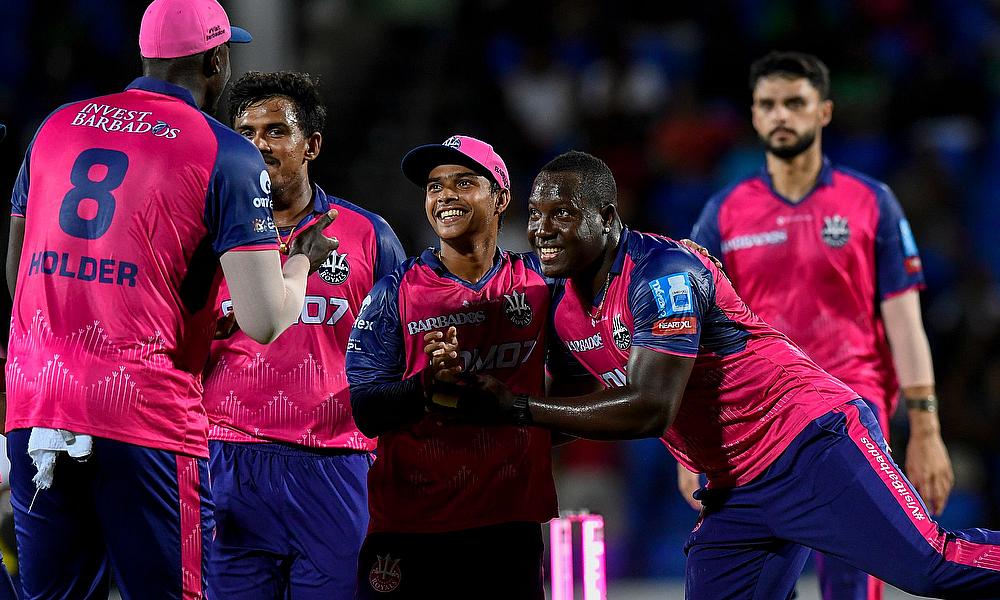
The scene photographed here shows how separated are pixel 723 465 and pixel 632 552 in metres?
4.32

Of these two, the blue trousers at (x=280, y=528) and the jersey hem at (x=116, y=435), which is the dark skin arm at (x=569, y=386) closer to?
the blue trousers at (x=280, y=528)

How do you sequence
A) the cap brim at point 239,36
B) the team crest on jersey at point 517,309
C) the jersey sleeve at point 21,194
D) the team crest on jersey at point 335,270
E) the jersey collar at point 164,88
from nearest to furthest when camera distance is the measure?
the jersey collar at point 164,88 → the jersey sleeve at point 21,194 → the cap brim at point 239,36 → the team crest on jersey at point 517,309 → the team crest on jersey at point 335,270

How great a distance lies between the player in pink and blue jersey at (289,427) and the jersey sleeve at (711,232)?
2.11 metres

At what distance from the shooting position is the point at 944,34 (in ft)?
38.3

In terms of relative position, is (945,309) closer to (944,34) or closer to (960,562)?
(944,34)

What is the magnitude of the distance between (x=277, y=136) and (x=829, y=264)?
2.75 m

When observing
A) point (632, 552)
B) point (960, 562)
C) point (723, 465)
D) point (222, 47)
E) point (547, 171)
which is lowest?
point (632, 552)

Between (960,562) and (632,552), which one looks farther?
(632,552)

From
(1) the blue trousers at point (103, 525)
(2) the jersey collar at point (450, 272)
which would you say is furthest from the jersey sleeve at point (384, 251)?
(1) the blue trousers at point (103, 525)

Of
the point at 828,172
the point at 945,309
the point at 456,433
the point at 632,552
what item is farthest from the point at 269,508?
the point at 945,309

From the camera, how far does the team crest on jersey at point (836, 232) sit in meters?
6.00

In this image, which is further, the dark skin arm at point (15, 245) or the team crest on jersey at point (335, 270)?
the team crest on jersey at point (335, 270)

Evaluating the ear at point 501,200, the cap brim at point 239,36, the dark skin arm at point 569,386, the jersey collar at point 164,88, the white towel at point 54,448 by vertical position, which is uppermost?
the cap brim at point 239,36

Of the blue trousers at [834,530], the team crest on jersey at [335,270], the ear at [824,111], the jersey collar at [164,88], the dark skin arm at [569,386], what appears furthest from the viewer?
the ear at [824,111]
